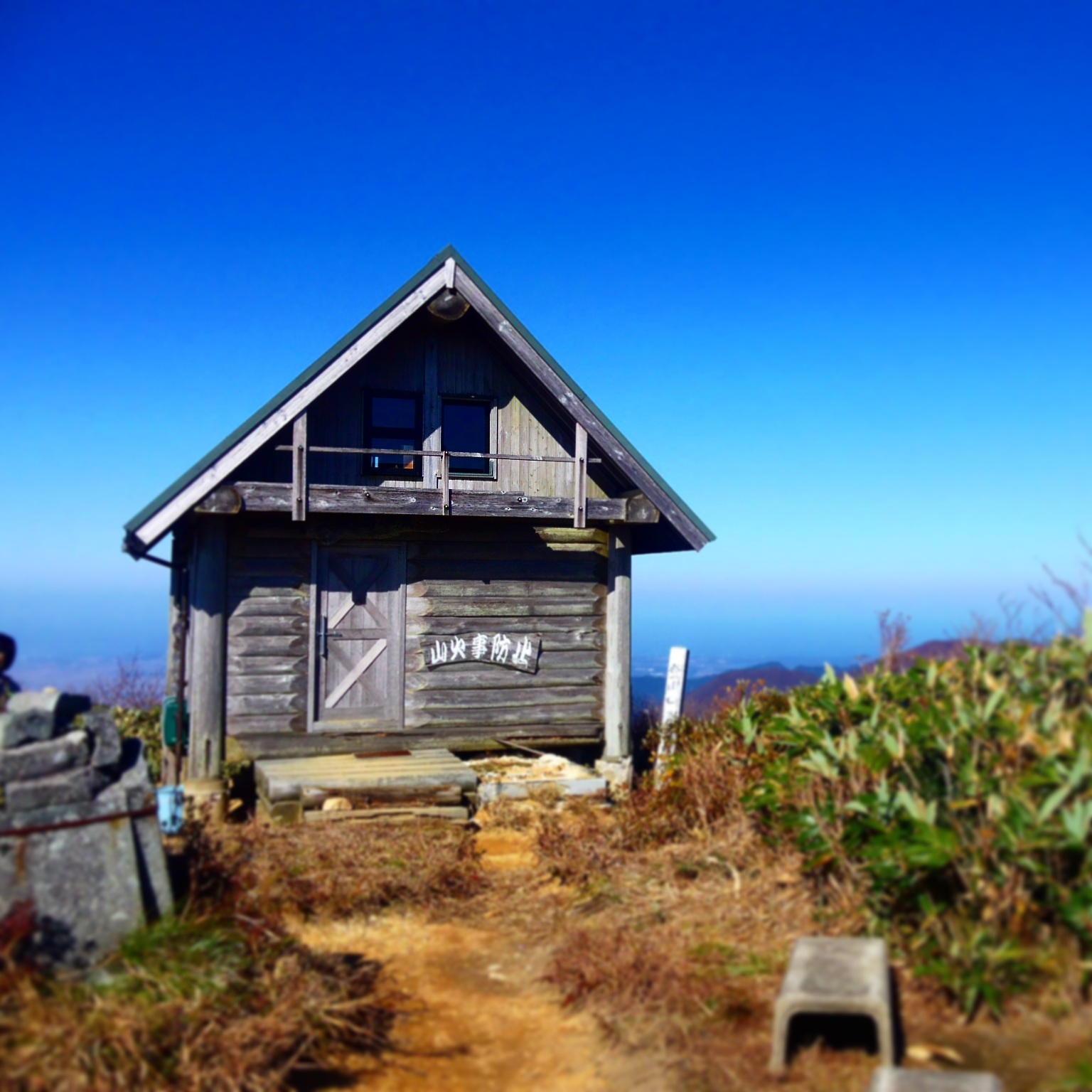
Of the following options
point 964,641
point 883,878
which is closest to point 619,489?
point 964,641

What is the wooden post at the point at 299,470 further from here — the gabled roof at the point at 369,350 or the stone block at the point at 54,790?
the stone block at the point at 54,790

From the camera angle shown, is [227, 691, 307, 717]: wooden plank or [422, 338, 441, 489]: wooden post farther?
[422, 338, 441, 489]: wooden post

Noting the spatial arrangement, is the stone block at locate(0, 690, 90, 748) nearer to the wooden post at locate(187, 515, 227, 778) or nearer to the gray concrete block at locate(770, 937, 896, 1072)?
the gray concrete block at locate(770, 937, 896, 1072)

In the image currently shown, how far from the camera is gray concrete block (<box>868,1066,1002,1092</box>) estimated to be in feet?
14.2

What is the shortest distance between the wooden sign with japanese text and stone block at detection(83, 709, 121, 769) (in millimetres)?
7493

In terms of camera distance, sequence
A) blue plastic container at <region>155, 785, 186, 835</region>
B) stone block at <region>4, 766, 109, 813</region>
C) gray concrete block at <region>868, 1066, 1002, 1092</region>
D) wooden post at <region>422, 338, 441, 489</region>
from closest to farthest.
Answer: gray concrete block at <region>868, 1066, 1002, 1092</region> < stone block at <region>4, 766, 109, 813</region> < blue plastic container at <region>155, 785, 186, 835</region> < wooden post at <region>422, 338, 441, 489</region>

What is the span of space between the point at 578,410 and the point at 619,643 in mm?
3348

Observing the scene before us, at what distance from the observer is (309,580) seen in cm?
1309

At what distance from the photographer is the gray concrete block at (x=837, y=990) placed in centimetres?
503

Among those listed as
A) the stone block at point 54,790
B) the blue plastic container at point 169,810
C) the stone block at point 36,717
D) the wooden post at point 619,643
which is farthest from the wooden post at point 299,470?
the stone block at point 54,790

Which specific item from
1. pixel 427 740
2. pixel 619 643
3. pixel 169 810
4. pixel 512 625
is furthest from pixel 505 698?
pixel 169 810

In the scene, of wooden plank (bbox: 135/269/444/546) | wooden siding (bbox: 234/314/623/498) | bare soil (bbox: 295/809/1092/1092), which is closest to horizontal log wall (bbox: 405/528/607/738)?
wooden siding (bbox: 234/314/623/498)

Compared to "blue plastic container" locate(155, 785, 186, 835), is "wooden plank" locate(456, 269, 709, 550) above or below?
above

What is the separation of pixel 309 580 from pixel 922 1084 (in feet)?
33.1
